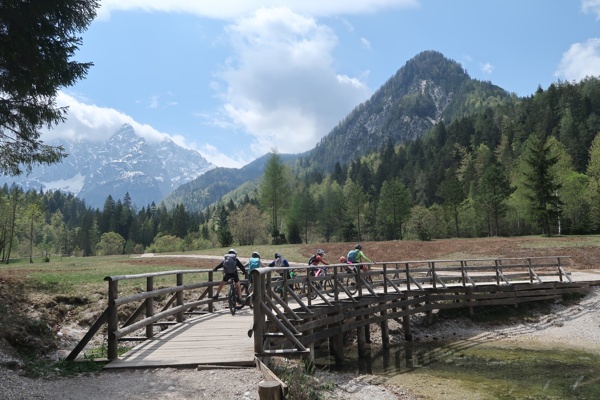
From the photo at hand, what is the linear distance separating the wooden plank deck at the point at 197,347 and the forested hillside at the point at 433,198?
44.0ft

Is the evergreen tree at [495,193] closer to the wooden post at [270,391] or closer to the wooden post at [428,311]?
the wooden post at [428,311]

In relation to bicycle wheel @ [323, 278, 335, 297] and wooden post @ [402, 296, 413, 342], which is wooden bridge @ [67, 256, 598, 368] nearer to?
wooden post @ [402, 296, 413, 342]

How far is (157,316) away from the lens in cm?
1089

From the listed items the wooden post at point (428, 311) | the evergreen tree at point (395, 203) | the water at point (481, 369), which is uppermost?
the evergreen tree at point (395, 203)

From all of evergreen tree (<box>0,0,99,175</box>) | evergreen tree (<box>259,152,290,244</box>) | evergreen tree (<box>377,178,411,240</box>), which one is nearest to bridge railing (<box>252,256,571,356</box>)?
evergreen tree (<box>0,0,99,175</box>)

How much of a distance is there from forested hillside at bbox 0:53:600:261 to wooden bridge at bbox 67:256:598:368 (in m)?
11.8

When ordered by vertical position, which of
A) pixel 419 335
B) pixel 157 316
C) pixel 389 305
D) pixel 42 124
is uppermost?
pixel 42 124

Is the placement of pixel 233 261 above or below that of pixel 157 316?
above

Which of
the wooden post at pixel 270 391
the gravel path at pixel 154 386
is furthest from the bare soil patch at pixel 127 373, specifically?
the wooden post at pixel 270 391

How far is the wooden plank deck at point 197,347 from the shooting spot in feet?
28.3

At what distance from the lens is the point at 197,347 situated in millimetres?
9938

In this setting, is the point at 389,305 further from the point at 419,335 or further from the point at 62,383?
the point at 62,383

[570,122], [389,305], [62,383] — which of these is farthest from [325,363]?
[570,122]

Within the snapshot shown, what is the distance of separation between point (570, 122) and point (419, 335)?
10350cm
